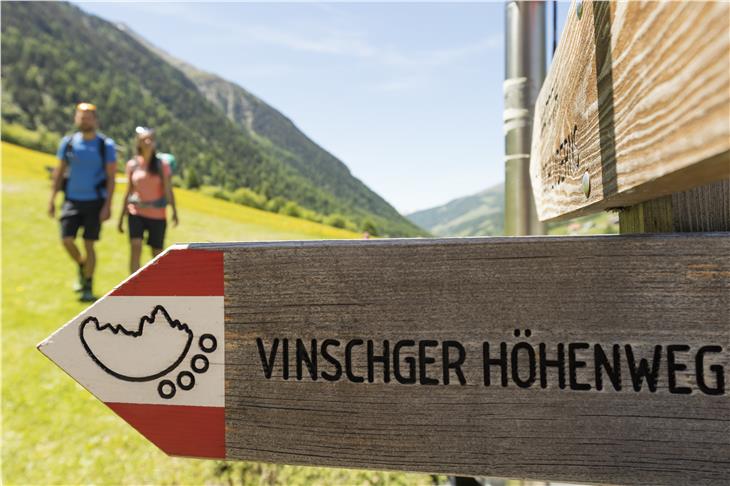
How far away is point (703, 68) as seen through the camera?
430 millimetres

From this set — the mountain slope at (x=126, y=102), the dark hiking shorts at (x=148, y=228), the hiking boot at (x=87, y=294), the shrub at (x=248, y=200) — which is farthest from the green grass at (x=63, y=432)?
the mountain slope at (x=126, y=102)

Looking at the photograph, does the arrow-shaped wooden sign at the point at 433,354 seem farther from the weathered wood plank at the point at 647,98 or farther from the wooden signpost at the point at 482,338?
the weathered wood plank at the point at 647,98

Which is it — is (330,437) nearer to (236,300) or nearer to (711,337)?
(236,300)

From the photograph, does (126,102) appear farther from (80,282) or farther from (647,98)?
(647,98)

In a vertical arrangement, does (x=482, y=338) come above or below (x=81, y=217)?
below

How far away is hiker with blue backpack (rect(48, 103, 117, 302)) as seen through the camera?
5.79 meters


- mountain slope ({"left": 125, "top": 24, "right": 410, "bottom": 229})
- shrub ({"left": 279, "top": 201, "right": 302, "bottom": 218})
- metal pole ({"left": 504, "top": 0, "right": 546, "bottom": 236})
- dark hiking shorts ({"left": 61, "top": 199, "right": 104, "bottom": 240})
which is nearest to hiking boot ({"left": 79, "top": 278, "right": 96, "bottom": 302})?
dark hiking shorts ({"left": 61, "top": 199, "right": 104, "bottom": 240})

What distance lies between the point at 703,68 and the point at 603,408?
474 mm

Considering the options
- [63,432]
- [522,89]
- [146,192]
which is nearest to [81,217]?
[146,192]

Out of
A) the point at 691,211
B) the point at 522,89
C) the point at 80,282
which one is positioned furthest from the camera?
the point at 80,282

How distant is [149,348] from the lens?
0.91 m

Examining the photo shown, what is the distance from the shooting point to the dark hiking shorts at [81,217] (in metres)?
5.98

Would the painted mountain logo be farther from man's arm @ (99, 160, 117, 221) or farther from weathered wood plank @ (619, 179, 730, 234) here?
man's arm @ (99, 160, 117, 221)

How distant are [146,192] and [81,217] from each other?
868 millimetres
